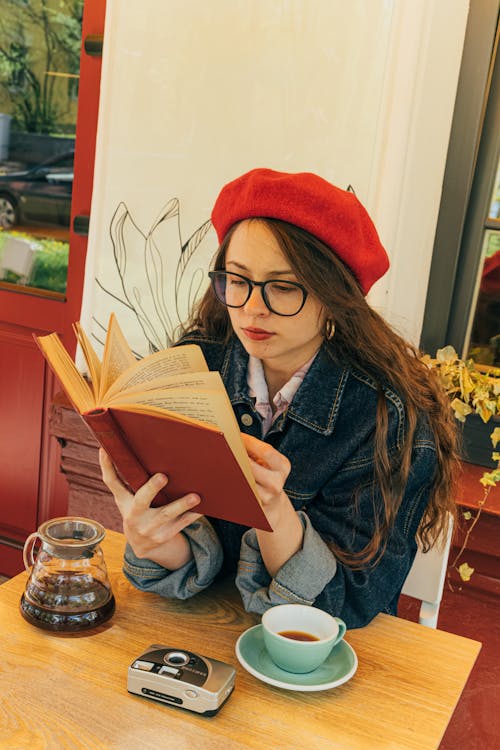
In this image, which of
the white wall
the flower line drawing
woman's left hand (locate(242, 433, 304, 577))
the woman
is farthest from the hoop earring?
the flower line drawing

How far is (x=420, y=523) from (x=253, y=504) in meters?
0.51

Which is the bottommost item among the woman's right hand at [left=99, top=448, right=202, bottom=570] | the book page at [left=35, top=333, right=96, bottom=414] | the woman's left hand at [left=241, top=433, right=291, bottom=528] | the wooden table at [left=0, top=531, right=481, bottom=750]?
the wooden table at [left=0, top=531, right=481, bottom=750]

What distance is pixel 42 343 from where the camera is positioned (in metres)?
1.13

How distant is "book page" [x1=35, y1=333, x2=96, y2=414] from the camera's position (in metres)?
1.07

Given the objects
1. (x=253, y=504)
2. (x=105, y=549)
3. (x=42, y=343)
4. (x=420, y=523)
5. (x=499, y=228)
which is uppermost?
(x=499, y=228)

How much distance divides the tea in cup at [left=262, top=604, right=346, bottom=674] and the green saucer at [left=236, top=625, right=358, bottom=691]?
0.04 feet

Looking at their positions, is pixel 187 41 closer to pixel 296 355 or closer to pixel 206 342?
pixel 206 342

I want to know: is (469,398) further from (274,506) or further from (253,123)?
(274,506)

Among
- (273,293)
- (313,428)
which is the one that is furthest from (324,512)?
(273,293)

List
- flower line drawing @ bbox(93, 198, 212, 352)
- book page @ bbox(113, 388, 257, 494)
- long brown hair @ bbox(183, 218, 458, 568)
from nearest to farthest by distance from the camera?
book page @ bbox(113, 388, 257, 494)
long brown hair @ bbox(183, 218, 458, 568)
flower line drawing @ bbox(93, 198, 212, 352)

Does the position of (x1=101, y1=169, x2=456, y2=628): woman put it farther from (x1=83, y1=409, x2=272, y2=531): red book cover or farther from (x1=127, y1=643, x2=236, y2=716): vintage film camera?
(x1=127, y1=643, x2=236, y2=716): vintage film camera

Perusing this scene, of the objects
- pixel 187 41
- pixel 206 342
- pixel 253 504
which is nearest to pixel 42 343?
pixel 253 504

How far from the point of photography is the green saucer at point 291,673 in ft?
3.57

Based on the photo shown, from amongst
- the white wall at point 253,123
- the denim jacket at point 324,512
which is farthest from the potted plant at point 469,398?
the denim jacket at point 324,512
